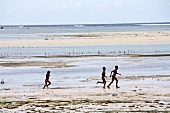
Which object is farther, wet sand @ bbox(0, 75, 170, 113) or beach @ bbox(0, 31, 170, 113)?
beach @ bbox(0, 31, 170, 113)

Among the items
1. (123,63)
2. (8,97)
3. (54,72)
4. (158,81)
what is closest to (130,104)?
(8,97)

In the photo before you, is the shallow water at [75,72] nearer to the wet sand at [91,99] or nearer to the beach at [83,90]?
the beach at [83,90]

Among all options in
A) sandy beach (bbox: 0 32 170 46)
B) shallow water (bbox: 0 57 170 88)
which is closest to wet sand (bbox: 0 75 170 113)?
shallow water (bbox: 0 57 170 88)

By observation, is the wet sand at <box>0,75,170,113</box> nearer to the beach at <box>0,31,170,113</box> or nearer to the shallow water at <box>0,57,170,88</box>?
the beach at <box>0,31,170,113</box>

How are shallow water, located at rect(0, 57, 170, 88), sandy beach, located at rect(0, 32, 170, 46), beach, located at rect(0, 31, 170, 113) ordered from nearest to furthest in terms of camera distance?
beach, located at rect(0, 31, 170, 113)
shallow water, located at rect(0, 57, 170, 88)
sandy beach, located at rect(0, 32, 170, 46)

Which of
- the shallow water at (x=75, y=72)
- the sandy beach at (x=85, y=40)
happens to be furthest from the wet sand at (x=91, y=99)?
the sandy beach at (x=85, y=40)

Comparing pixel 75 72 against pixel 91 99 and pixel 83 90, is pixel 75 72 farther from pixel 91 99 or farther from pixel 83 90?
pixel 91 99

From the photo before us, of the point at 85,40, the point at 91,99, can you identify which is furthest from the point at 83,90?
the point at 85,40

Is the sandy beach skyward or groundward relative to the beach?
Answer: skyward

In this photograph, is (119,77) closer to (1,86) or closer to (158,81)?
(158,81)

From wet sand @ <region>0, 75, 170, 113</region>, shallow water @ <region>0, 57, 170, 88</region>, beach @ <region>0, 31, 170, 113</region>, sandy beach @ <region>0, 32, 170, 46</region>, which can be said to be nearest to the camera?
wet sand @ <region>0, 75, 170, 113</region>

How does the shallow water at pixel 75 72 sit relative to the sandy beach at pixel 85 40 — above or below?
below

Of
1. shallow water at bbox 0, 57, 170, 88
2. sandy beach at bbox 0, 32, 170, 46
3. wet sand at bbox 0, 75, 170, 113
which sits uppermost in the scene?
sandy beach at bbox 0, 32, 170, 46

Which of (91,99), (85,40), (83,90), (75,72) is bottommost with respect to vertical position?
(91,99)
